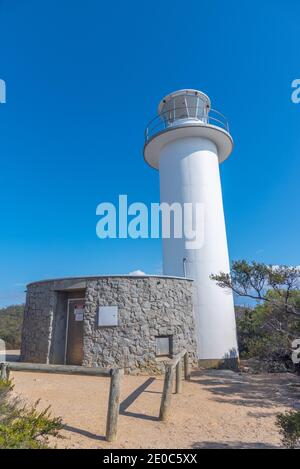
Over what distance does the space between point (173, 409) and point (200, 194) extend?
332 inches

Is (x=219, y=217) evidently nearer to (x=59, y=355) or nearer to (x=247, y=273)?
(x=247, y=273)

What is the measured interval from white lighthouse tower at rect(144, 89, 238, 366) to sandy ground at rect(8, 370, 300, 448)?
225 centimetres

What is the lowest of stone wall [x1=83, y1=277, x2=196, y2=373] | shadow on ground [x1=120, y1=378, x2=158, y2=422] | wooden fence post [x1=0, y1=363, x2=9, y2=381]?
shadow on ground [x1=120, y1=378, x2=158, y2=422]

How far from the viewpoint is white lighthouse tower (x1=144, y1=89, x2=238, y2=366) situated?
10.8m

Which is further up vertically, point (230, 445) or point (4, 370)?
point (4, 370)

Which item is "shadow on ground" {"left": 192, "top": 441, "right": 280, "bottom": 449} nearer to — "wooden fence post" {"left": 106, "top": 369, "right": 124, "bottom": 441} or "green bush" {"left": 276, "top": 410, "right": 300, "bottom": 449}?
"green bush" {"left": 276, "top": 410, "right": 300, "bottom": 449}

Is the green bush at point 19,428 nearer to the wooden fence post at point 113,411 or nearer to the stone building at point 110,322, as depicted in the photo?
the wooden fence post at point 113,411

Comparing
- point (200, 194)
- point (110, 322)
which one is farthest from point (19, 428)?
point (200, 194)

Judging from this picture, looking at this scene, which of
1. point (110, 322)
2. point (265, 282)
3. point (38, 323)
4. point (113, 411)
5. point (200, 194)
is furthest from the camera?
point (200, 194)

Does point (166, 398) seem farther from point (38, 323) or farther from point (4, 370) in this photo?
point (38, 323)

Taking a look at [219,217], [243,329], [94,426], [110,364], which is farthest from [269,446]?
[243,329]

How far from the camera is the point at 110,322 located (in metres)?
8.94

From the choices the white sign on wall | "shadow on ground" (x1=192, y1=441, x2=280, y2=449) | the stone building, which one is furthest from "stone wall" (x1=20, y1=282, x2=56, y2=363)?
"shadow on ground" (x1=192, y1=441, x2=280, y2=449)

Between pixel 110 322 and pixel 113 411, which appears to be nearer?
pixel 113 411
